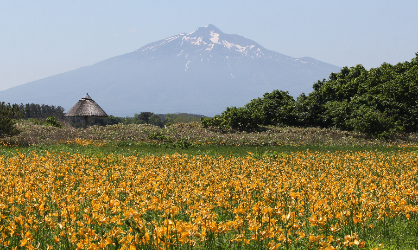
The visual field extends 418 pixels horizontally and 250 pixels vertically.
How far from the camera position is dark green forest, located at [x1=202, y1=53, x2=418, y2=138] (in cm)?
2591

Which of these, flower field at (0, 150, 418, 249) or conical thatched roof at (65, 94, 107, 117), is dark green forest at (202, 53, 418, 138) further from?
flower field at (0, 150, 418, 249)

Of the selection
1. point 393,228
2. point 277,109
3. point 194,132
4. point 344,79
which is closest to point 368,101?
point 344,79

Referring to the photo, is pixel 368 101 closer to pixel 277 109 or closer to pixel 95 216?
pixel 277 109

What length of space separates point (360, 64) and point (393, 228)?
31264 mm

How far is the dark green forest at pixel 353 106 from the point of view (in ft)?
85.0

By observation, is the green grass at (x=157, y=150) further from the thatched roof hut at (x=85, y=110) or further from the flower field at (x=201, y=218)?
the thatched roof hut at (x=85, y=110)

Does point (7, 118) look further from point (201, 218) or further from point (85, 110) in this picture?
point (201, 218)

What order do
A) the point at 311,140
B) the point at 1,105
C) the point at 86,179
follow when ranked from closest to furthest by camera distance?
the point at 86,179
the point at 1,105
the point at 311,140

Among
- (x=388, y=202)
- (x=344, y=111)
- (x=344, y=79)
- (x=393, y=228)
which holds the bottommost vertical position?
(x=393, y=228)

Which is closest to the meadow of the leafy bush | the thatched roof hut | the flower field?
the flower field

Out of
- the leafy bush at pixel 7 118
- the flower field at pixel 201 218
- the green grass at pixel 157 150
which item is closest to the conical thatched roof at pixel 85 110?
the leafy bush at pixel 7 118

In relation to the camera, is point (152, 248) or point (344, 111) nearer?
point (152, 248)

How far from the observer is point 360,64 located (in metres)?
32.8

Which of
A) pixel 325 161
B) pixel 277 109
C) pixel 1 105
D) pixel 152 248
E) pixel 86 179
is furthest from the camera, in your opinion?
pixel 277 109
